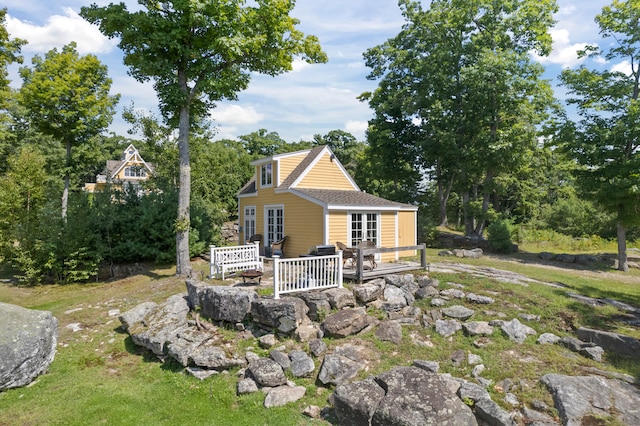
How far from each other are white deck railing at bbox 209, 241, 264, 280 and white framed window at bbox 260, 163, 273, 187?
5.72 metres

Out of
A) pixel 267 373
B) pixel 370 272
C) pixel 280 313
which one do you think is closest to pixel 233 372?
pixel 267 373

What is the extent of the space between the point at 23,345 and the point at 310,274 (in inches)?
244

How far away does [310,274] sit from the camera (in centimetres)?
915

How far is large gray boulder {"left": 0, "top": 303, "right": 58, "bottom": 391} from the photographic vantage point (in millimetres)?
6688

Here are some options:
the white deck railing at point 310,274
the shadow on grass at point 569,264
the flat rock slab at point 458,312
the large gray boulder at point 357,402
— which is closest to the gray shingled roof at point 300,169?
the white deck railing at point 310,274

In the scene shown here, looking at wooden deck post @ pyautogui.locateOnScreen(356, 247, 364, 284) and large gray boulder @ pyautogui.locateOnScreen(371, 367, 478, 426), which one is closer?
large gray boulder @ pyautogui.locateOnScreen(371, 367, 478, 426)

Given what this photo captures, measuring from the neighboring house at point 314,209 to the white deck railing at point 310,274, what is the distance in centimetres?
400

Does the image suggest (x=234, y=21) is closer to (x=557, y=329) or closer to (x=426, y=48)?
(x=557, y=329)

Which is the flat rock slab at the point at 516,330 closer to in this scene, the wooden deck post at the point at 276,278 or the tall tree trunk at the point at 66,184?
the wooden deck post at the point at 276,278

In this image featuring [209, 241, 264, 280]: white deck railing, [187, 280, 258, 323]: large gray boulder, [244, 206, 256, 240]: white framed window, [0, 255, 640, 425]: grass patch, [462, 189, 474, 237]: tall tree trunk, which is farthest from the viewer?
[462, 189, 474, 237]: tall tree trunk

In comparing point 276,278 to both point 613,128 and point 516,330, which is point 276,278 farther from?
point 613,128

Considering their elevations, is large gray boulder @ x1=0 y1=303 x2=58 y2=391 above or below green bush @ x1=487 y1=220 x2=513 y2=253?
below

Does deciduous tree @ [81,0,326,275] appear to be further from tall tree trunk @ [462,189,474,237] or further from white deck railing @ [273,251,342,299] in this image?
tall tree trunk @ [462,189,474,237]

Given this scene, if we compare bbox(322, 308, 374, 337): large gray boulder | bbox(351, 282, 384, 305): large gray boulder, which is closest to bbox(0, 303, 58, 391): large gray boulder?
bbox(322, 308, 374, 337): large gray boulder
